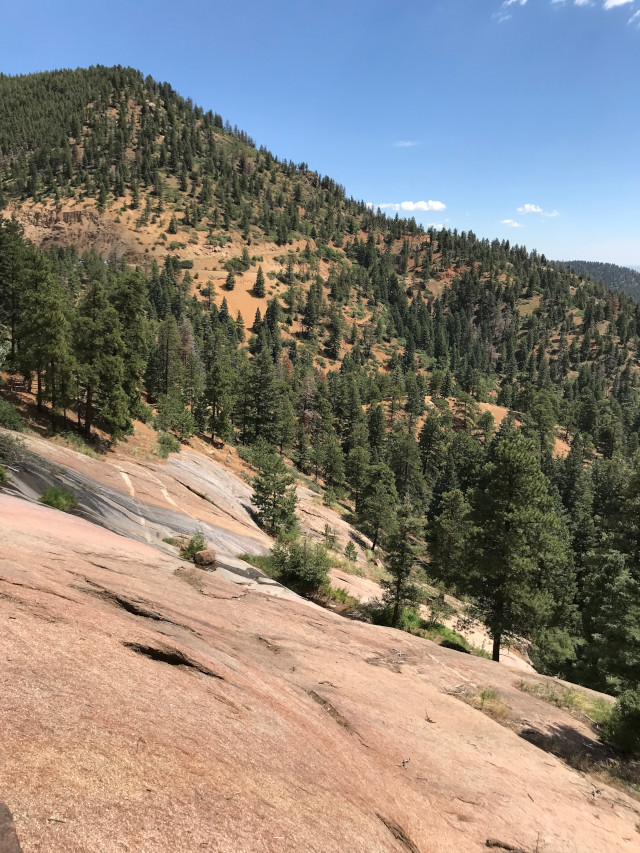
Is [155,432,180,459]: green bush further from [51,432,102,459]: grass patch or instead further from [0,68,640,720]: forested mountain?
[51,432,102,459]: grass patch

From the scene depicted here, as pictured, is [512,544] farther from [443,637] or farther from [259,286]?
[259,286]

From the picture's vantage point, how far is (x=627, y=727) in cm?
1191

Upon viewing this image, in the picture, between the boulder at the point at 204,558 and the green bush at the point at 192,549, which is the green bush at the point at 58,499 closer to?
the green bush at the point at 192,549

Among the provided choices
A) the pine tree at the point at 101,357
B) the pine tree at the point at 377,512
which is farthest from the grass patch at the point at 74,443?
the pine tree at the point at 377,512

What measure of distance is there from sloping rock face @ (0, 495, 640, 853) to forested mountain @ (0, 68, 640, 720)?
7.42 m

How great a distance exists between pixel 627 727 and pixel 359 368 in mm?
120046

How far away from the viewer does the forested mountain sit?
2206cm

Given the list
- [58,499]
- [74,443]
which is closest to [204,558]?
[58,499]

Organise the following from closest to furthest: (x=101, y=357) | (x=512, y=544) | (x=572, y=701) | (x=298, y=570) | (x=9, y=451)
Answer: (x=572, y=701) → (x=9, y=451) → (x=512, y=544) → (x=298, y=570) → (x=101, y=357)

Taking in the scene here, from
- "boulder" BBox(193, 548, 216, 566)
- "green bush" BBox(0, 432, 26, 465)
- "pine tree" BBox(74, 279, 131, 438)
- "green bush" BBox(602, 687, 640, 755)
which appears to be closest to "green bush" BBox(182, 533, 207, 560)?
"boulder" BBox(193, 548, 216, 566)

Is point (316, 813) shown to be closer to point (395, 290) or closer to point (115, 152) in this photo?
point (395, 290)

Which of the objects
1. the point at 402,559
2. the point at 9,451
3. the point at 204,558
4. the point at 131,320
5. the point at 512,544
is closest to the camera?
the point at 9,451

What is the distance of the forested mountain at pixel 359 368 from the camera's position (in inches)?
869

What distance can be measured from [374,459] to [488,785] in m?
79.9
